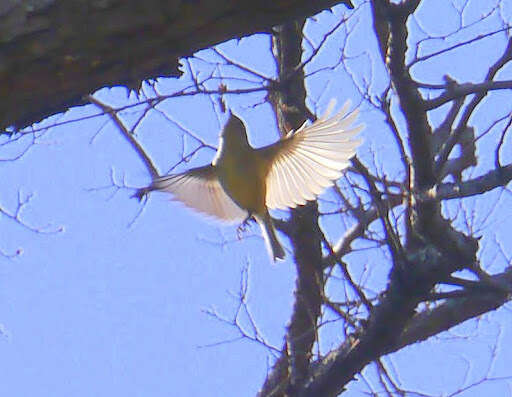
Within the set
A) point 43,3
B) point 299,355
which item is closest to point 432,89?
point 43,3

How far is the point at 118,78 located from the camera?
1.52 metres

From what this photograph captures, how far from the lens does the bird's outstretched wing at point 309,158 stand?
3.03m

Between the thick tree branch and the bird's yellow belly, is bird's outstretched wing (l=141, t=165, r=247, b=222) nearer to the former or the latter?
the bird's yellow belly

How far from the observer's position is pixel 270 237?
3.64m

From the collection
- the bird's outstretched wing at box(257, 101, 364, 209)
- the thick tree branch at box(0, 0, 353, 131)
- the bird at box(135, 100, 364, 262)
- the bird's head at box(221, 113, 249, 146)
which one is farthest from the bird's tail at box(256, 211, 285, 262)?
the thick tree branch at box(0, 0, 353, 131)

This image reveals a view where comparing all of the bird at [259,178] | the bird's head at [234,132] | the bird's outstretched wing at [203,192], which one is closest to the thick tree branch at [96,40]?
the bird at [259,178]

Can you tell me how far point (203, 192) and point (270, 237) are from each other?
35 centimetres

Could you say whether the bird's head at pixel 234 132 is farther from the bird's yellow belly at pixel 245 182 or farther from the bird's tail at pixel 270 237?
the bird's tail at pixel 270 237

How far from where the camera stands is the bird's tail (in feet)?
11.8

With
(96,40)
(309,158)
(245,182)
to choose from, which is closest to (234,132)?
(245,182)

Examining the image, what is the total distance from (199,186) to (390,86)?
1454 millimetres

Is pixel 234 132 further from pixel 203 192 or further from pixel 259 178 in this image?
pixel 203 192

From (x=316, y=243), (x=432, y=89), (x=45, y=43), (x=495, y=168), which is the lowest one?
(x=45, y=43)

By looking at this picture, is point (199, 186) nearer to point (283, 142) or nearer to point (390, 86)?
point (283, 142)
